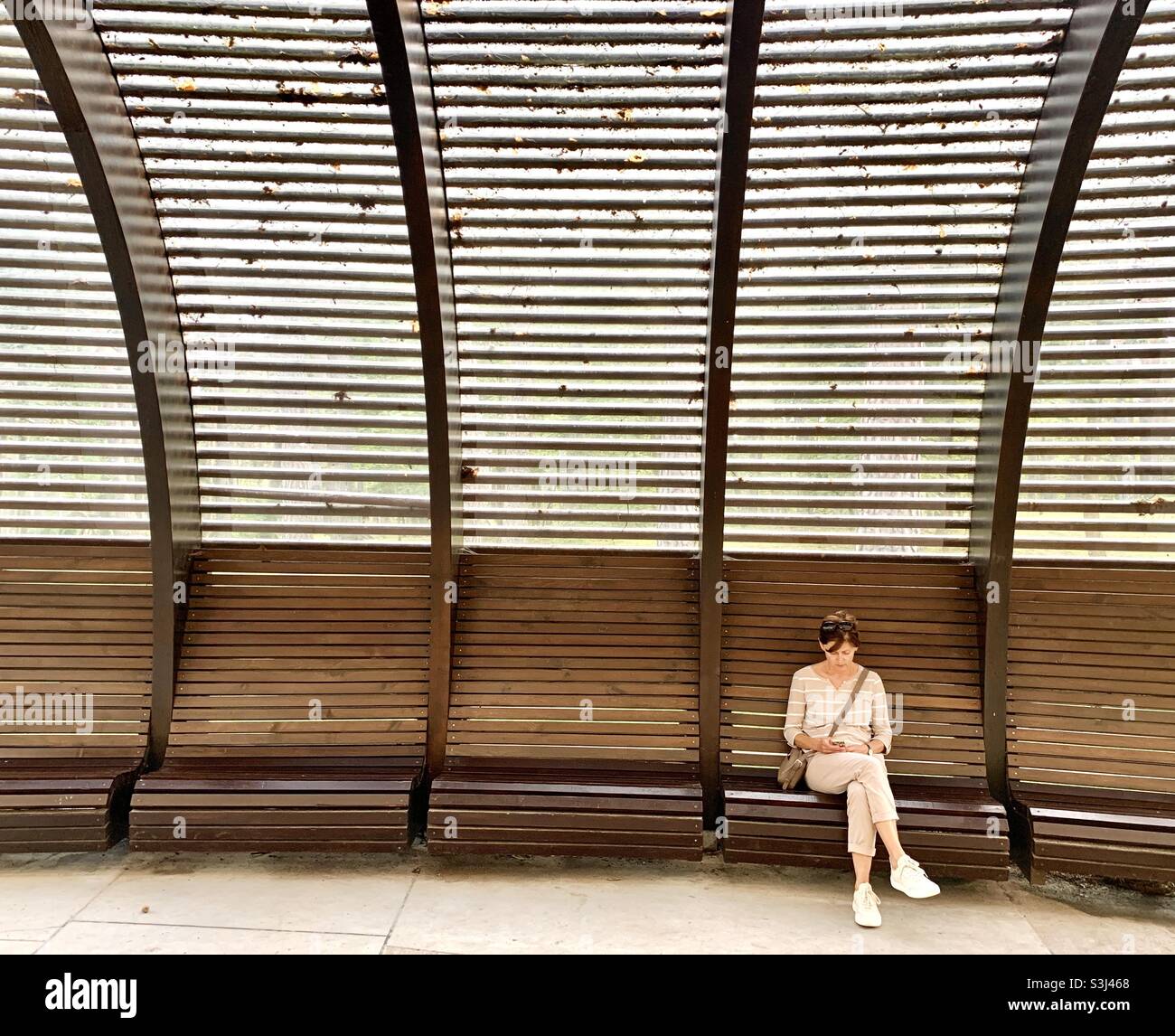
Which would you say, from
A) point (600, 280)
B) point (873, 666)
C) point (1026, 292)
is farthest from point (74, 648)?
point (1026, 292)

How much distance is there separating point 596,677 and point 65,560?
14.6ft

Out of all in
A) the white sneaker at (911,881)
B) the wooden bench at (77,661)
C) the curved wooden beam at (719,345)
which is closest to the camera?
the curved wooden beam at (719,345)

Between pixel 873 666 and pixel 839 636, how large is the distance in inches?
38.5

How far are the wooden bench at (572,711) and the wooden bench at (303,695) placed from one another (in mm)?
388

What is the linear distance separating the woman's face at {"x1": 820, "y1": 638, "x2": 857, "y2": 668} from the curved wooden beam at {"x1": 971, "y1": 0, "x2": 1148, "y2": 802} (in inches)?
52.1

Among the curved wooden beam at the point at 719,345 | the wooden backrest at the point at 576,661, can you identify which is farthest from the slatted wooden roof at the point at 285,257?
the curved wooden beam at the point at 719,345

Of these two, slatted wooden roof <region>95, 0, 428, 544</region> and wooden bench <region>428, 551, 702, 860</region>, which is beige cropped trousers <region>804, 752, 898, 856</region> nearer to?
wooden bench <region>428, 551, 702, 860</region>

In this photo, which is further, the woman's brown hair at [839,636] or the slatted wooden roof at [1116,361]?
the woman's brown hair at [839,636]

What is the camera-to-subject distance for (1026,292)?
230 inches

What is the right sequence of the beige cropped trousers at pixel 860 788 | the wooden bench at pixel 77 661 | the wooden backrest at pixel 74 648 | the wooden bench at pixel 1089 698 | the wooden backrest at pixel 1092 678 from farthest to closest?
the wooden backrest at pixel 74 648 < the wooden bench at pixel 77 661 < the wooden backrest at pixel 1092 678 < the wooden bench at pixel 1089 698 < the beige cropped trousers at pixel 860 788

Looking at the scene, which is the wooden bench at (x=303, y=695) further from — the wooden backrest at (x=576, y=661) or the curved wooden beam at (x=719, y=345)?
the curved wooden beam at (x=719, y=345)

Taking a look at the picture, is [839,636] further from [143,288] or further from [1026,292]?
[143,288]

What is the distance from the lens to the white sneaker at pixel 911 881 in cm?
539

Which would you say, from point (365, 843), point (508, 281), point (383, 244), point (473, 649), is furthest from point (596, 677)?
point (383, 244)
